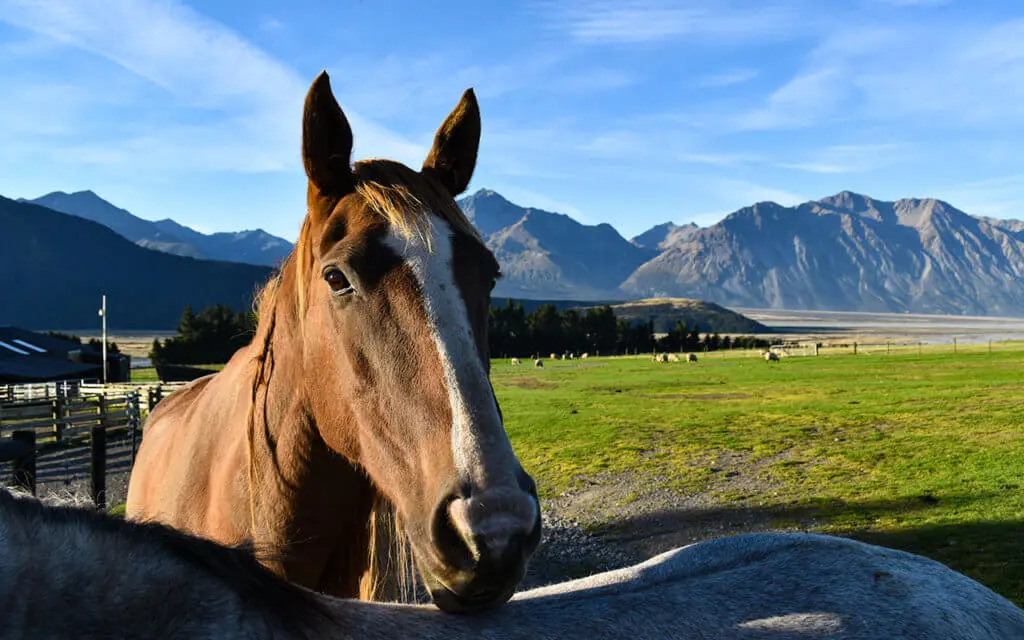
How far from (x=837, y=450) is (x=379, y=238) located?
14403 millimetres

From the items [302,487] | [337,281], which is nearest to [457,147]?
[337,281]

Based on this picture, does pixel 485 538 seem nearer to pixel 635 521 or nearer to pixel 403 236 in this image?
pixel 403 236

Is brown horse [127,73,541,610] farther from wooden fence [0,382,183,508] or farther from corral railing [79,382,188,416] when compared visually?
corral railing [79,382,188,416]

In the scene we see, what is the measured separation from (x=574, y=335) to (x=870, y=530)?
6924cm

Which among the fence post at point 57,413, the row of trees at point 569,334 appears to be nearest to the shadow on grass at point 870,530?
the fence post at point 57,413

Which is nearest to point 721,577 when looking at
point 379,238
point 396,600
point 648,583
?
point 648,583

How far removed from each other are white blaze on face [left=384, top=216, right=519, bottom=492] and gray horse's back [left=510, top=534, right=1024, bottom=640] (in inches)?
20.7

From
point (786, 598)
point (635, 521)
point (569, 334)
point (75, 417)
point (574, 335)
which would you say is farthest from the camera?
point (574, 335)

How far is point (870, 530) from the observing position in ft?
27.7

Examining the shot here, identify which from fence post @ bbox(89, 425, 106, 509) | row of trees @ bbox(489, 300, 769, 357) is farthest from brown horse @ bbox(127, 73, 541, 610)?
row of trees @ bbox(489, 300, 769, 357)

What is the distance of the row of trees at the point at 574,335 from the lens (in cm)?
7275

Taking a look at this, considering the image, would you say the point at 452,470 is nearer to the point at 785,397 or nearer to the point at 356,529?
the point at 356,529

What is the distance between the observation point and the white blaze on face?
63.5 inches

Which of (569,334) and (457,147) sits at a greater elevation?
(457,147)
